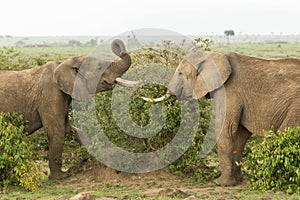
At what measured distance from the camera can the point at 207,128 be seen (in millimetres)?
9641

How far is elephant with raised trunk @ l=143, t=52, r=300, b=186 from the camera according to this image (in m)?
8.75

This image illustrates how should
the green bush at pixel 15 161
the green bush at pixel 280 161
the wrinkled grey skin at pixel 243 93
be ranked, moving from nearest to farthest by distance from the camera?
the green bush at pixel 280 161 < the green bush at pixel 15 161 < the wrinkled grey skin at pixel 243 93

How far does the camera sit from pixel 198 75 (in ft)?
30.5

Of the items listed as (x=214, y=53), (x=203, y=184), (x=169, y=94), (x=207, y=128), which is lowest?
(x=203, y=184)

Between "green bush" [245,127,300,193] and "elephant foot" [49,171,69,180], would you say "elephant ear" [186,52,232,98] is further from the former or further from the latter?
"elephant foot" [49,171,69,180]

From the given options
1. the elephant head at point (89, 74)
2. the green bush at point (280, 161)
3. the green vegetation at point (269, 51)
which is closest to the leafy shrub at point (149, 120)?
the elephant head at point (89, 74)

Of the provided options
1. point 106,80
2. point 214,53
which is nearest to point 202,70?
point 214,53

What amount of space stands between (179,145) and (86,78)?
2.02m

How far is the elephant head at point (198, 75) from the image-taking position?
8922 millimetres

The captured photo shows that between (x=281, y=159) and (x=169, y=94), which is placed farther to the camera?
(x=169, y=94)

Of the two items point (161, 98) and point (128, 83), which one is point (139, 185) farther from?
point (128, 83)

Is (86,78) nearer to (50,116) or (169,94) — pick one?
(50,116)

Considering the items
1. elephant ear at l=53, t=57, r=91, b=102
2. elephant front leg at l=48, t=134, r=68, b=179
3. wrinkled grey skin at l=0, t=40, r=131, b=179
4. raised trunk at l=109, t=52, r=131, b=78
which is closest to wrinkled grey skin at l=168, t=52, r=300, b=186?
raised trunk at l=109, t=52, r=131, b=78

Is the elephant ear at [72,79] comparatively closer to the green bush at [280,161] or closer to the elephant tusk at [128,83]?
the elephant tusk at [128,83]
